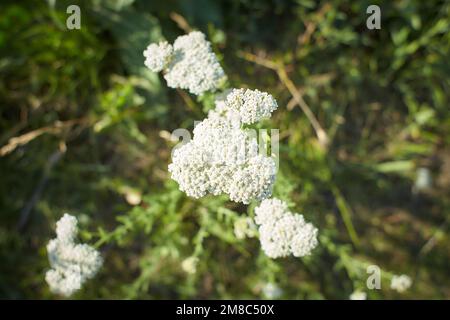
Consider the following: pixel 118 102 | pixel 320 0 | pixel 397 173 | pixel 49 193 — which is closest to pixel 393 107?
pixel 397 173

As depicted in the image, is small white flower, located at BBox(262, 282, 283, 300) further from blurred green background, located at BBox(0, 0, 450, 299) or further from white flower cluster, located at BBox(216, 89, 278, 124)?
white flower cluster, located at BBox(216, 89, 278, 124)

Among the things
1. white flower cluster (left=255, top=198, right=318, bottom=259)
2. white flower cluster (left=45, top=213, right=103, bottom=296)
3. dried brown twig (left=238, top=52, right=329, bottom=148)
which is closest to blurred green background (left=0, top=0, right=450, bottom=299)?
dried brown twig (left=238, top=52, right=329, bottom=148)

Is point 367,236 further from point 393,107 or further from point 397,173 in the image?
point 393,107

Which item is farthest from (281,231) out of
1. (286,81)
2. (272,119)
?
(286,81)

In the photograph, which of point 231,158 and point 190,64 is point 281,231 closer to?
point 231,158

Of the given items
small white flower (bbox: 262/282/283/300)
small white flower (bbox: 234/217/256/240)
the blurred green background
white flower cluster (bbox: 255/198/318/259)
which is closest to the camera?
white flower cluster (bbox: 255/198/318/259)
